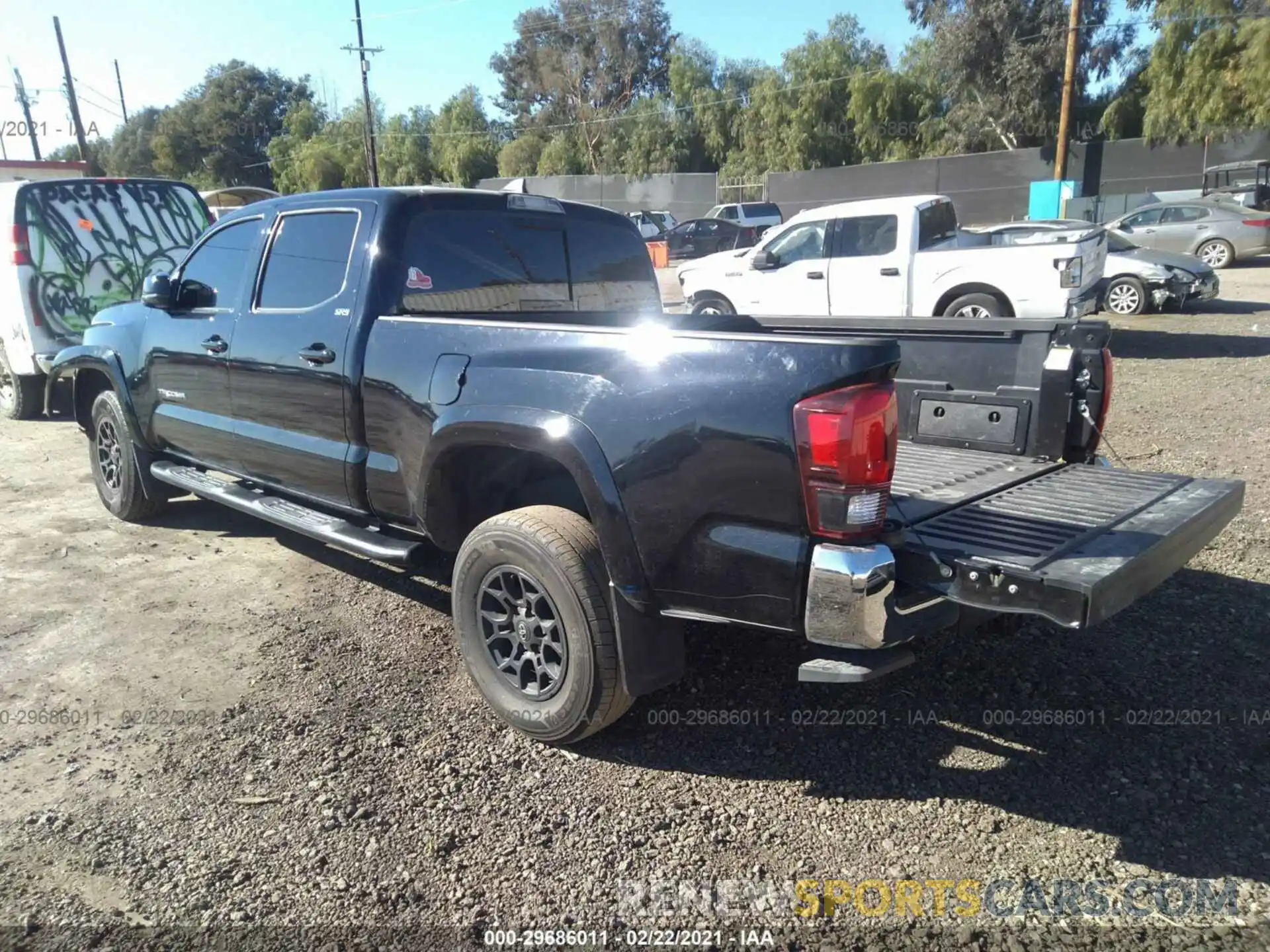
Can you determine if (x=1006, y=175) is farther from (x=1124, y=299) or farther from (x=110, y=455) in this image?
(x=110, y=455)

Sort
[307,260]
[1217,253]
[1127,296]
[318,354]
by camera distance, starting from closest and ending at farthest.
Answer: [318,354]
[307,260]
[1127,296]
[1217,253]

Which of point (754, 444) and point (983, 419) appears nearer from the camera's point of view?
point (754, 444)

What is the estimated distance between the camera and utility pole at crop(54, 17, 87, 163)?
32094 millimetres

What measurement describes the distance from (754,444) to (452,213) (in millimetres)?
2137

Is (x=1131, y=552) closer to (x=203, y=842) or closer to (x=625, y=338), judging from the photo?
(x=625, y=338)

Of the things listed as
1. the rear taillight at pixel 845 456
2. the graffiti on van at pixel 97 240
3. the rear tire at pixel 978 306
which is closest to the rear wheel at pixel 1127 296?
the rear tire at pixel 978 306

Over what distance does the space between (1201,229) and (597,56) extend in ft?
→ 163

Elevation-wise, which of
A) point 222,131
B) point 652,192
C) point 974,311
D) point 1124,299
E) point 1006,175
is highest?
point 222,131

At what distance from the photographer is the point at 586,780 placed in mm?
3236

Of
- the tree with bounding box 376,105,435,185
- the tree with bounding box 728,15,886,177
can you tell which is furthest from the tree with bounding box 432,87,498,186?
the tree with bounding box 728,15,886,177

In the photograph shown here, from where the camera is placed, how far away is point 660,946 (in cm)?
248

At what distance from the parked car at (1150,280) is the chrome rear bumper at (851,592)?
40.0 feet

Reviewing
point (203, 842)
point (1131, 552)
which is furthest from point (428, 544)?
point (1131, 552)

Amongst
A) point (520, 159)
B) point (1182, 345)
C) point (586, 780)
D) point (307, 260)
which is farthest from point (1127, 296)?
point (520, 159)
